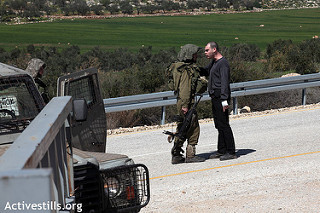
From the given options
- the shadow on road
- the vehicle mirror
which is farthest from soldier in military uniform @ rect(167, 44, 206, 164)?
the vehicle mirror

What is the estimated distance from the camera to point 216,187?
767 cm

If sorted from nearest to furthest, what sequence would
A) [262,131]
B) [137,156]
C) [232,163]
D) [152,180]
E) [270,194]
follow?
1. [270,194]
2. [152,180]
3. [232,163]
4. [137,156]
5. [262,131]

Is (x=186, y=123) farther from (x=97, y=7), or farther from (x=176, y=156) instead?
(x=97, y=7)

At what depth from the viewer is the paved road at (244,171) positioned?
6.93 metres

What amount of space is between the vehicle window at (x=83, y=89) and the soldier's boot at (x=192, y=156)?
2.76m

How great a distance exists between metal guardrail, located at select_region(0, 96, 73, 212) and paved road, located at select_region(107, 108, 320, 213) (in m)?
3.90

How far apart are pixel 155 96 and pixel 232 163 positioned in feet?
14.3

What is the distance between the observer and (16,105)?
5566 millimetres

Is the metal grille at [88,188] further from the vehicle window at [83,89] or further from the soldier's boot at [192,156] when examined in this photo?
the soldier's boot at [192,156]

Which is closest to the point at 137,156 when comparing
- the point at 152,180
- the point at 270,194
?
the point at 152,180

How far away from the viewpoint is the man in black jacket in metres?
8.79

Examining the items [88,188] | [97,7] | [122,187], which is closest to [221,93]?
[122,187]

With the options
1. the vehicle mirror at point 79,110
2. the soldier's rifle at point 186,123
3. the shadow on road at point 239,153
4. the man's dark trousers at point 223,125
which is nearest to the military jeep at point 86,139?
the vehicle mirror at point 79,110

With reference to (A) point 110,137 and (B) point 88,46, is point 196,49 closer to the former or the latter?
(A) point 110,137
